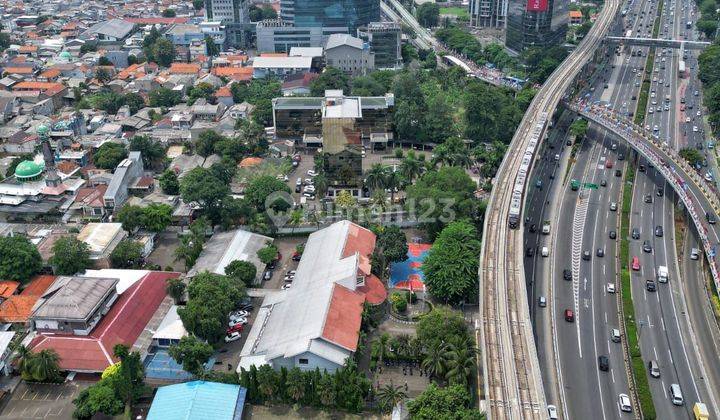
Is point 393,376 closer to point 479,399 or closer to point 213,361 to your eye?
point 479,399

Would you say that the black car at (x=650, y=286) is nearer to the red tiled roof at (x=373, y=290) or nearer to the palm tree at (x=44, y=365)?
the red tiled roof at (x=373, y=290)

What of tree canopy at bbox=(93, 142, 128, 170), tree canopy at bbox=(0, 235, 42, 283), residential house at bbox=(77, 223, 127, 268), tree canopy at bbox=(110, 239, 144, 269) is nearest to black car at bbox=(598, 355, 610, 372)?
tree canopy at bbox=(110, 239, 144, 269)

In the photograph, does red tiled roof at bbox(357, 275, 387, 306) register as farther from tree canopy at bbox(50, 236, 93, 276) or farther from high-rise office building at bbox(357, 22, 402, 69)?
high-rise office building at bbox(357, 22, 402, 69)

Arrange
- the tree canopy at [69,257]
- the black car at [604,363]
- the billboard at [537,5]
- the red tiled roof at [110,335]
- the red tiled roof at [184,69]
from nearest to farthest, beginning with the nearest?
the red tiled roof at [110,335]
the black car at [604,363]
the tree canopy at [69,257]
the red tiled roof at [184,69]
the billboard at [537,5]

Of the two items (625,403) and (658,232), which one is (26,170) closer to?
(625,403)

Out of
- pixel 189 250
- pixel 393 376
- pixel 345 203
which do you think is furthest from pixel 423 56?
pixel 393 376

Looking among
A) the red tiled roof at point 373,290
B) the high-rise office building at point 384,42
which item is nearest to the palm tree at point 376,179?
the red tiled roof at point 373,290

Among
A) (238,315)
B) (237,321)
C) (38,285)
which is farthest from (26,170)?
(237,321)
